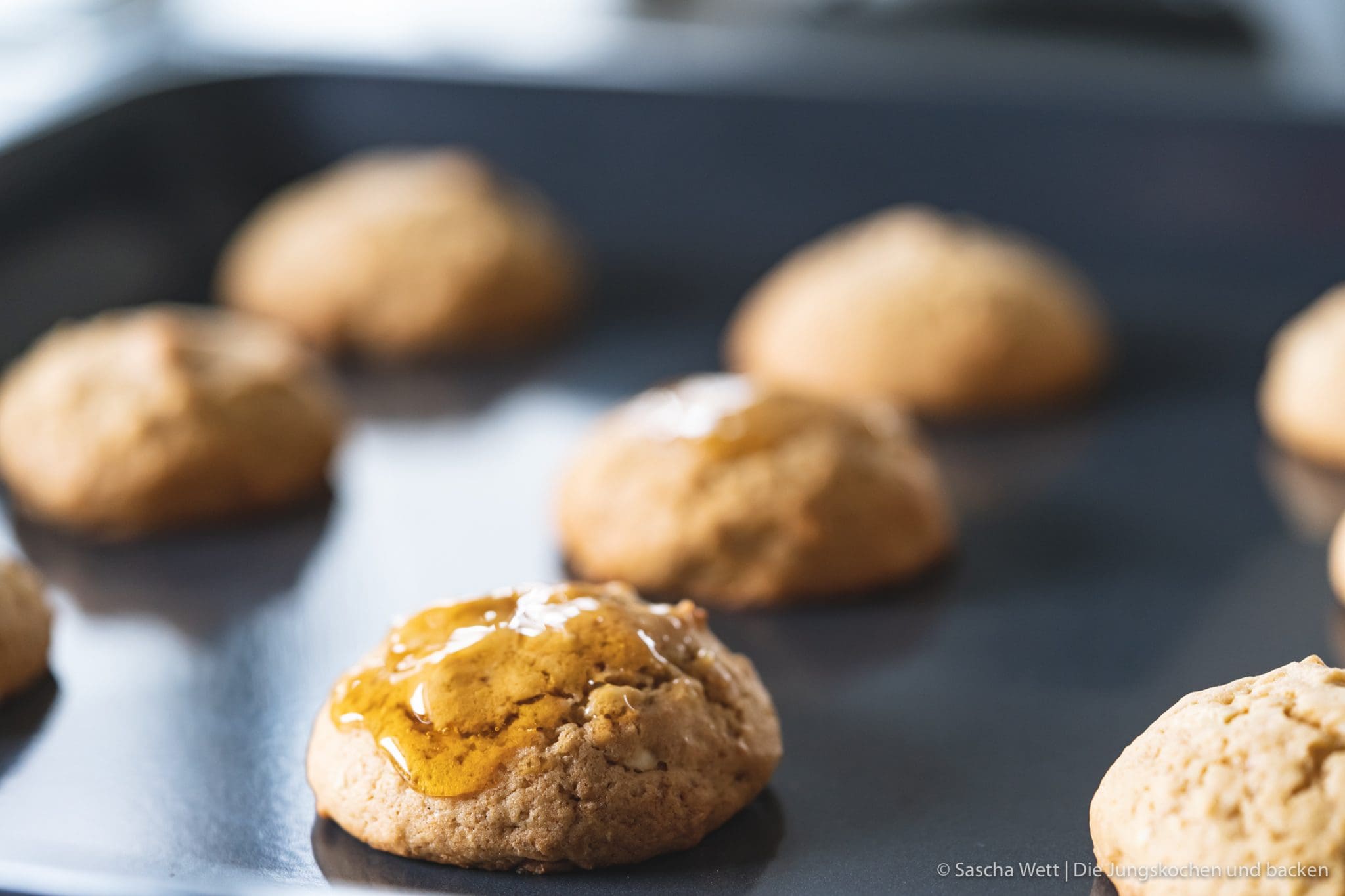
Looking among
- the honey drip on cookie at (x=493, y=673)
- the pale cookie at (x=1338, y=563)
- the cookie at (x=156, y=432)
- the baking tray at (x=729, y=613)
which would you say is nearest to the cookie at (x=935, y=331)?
the baking tray at (x=729, y=613)

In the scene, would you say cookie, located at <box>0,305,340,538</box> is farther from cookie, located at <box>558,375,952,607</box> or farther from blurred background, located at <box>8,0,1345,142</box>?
blurred background, located at <box>8,0,1345,142</box>

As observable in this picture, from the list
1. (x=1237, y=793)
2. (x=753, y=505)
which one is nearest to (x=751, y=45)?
(x=753, y=505)

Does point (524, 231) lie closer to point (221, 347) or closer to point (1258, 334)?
point (221, 347)

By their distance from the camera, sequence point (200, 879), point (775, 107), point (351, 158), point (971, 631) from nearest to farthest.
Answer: point (200, 879) → point (971, 631) → point (775, 107) → point (351, 158)

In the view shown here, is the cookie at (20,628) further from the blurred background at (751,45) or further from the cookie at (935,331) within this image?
the blurred background at (751,45)

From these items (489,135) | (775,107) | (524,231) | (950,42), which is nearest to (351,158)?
(489,135)

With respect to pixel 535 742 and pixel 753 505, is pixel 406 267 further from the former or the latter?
pixel 535 742

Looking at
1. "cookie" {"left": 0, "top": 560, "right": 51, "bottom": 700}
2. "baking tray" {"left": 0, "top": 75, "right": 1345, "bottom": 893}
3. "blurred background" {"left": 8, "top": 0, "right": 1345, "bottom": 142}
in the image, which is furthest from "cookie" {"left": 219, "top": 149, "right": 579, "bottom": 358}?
"cookie" {"left": 0, "top": 560, "right": 51, "bottom": 700}
